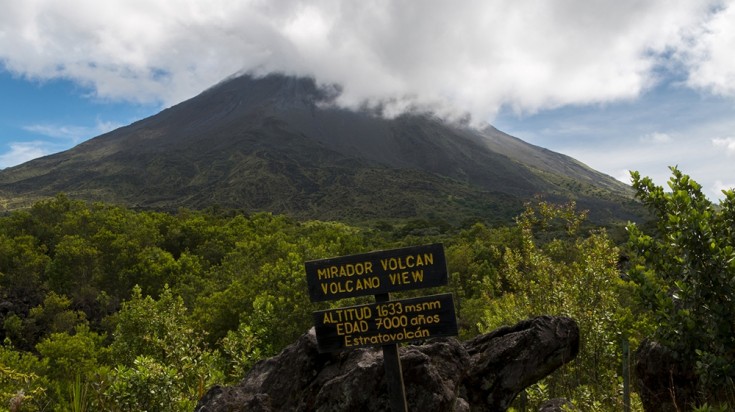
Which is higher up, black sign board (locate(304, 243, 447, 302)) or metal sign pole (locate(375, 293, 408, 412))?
black sign board (locate(304, 243, 447, 302))

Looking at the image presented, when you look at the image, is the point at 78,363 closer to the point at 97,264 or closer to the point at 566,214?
the point at 97,264

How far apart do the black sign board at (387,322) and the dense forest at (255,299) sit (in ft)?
10.1

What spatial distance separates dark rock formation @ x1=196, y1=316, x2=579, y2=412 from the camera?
374 inches

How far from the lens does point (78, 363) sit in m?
26.7

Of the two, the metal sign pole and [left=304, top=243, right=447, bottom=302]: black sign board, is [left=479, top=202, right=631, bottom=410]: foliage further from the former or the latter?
[left=304, top=243, right=447, bottom=302]: black sign board

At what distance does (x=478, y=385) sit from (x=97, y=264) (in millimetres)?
46632

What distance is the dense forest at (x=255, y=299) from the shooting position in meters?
6.70

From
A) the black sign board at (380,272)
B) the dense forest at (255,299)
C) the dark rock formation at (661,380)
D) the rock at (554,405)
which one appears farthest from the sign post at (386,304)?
the dark rock formation at (661,380)

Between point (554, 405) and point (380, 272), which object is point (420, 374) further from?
point (554, 405)

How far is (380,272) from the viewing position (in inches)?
334

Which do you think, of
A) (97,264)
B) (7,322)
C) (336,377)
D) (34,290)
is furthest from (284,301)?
(34,290)

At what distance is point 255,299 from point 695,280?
21997 mm

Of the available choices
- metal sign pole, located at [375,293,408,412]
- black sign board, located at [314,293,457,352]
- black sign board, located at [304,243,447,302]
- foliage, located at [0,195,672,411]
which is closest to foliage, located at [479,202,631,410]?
foliage, located at [0,195,672,411]

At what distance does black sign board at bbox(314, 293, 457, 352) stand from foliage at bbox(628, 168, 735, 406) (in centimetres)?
316
